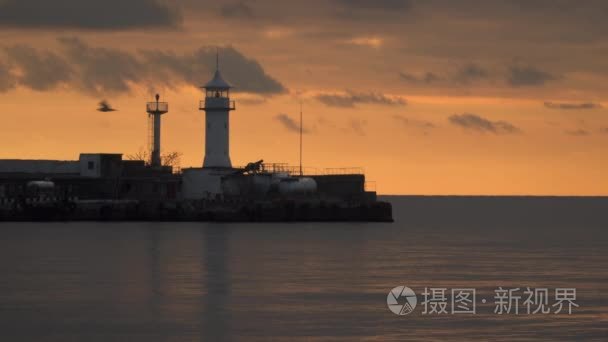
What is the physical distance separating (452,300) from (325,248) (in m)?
31.3

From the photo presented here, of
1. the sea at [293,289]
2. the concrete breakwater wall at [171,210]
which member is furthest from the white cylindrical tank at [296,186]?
the sea at [293,289]

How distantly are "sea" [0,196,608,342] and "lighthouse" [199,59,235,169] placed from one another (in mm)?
14905

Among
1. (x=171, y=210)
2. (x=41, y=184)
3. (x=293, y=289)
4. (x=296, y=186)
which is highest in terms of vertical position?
(x=296, y=186)

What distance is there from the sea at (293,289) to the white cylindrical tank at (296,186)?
51.5ft

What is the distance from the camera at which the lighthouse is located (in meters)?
111

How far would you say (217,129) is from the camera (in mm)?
110625

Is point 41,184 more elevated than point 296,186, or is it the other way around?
point 296,186

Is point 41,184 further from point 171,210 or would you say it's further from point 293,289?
point 293,289

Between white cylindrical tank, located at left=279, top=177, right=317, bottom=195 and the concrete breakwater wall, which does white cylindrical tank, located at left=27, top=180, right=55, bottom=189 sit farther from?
white cylindrical tank, located at left=279, top=177, right=317, bottom=195

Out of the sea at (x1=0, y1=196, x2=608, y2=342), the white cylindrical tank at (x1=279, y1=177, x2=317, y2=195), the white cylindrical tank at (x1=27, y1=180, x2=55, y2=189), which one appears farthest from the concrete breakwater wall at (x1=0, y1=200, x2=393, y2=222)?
the sea at (x1=0, y1=196, x2=608, y2=342)

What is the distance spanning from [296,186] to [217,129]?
25.7 feet

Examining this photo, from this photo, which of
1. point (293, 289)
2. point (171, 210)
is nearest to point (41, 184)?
point (171, 210)

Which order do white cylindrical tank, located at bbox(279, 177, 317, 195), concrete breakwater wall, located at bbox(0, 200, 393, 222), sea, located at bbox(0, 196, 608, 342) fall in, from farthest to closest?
white cylindrical tank, located at bbox(279, 177, 317, 195) < concrete breakwater wall, located at bbox(0, 200, 393, 222) < sea, located at bbox(0, 196, 608, 342)

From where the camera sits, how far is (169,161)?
12412 cm
